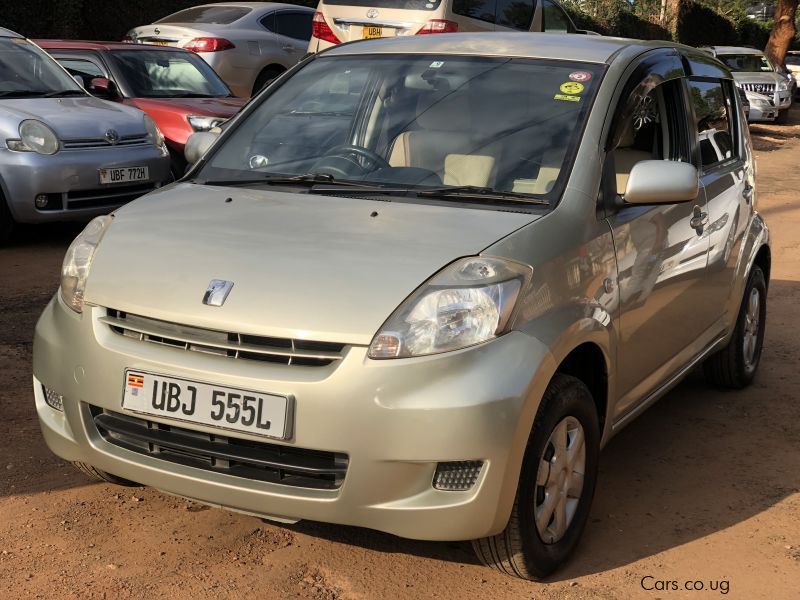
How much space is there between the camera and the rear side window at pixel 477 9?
1195 cm

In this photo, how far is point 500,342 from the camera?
300 cm

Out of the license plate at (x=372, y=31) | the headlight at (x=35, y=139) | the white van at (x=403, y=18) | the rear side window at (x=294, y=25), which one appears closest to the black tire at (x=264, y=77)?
the rear side window at (x=294, y=25)

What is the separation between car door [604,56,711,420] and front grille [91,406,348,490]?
46.3 inches

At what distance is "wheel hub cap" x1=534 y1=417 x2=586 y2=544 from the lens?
3.26m

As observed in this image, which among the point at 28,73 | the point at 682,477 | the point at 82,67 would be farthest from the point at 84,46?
the point at 682,477

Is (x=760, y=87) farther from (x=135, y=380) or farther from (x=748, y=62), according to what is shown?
(x=135, y=380)

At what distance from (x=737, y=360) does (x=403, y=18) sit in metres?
7.50

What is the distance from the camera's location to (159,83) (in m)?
10.3

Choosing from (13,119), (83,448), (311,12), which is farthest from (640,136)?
(311,12)

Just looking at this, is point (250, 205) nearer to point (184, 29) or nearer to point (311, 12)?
point (184, 29)

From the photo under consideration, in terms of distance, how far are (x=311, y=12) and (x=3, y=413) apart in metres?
10.9

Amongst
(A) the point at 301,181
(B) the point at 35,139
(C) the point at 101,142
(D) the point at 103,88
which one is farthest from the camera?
(D) the point at 103,88

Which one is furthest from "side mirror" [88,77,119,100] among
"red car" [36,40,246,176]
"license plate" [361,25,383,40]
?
"license plate" [361,25,383,40]

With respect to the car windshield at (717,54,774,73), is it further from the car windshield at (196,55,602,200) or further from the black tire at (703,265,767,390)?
the car windshield at (196,55,602,200)
